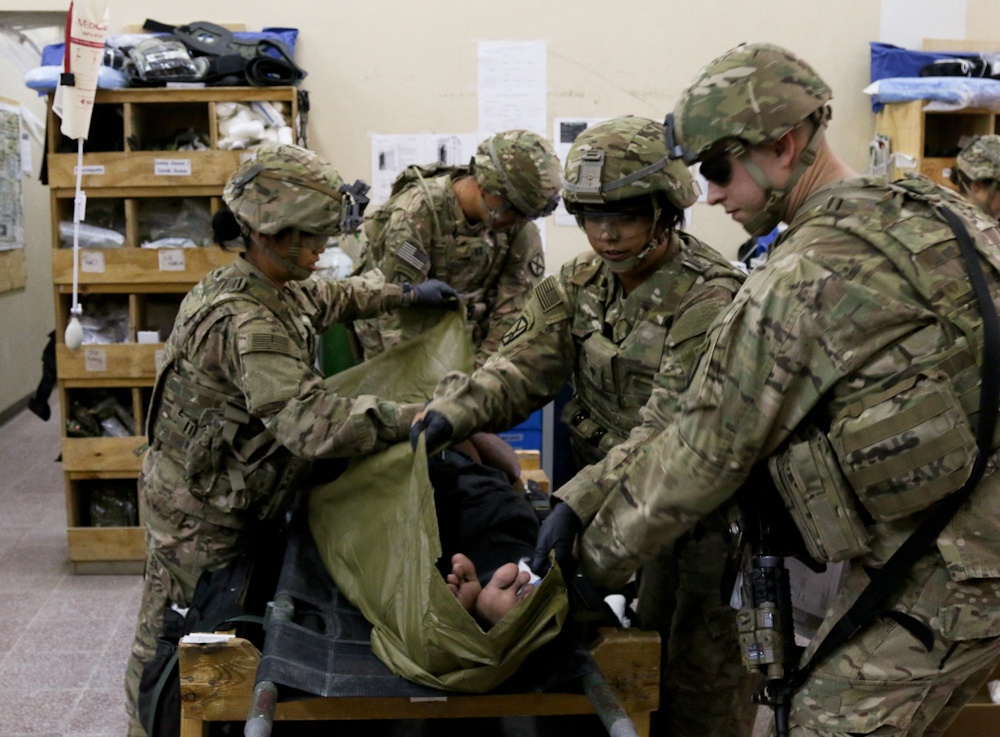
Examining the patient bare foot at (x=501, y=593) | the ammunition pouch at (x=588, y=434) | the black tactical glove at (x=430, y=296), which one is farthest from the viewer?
the black tactical glove at (x=430, y=296)

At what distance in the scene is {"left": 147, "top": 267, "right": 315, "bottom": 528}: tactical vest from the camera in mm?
2494

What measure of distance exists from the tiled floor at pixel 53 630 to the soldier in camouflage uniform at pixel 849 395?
2.37 metres

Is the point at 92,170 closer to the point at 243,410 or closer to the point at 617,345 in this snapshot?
the point at 243,410

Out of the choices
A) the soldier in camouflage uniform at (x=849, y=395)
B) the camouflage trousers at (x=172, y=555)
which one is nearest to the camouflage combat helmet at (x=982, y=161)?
the soldier in camouflage uniform at (x=849, y=395)

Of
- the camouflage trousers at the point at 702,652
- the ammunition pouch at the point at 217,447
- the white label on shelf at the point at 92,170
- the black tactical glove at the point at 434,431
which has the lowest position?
the camouflage trousers at the point at 702,652

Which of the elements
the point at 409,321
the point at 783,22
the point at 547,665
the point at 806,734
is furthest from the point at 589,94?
the point at 806,734

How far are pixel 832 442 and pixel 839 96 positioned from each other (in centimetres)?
413

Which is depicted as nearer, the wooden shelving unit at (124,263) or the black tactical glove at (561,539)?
the black tactical glove at (561,539)

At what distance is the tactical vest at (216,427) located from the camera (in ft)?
8.18

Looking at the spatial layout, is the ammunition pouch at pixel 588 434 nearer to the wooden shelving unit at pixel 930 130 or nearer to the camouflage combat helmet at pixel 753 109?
the camouflage combat helmet at pixel 753 109

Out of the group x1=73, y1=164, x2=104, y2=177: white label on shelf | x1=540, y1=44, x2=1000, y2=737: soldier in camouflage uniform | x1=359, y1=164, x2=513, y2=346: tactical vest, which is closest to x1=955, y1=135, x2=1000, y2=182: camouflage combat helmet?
x1=359, y1=164, x2=513, y2=346: tactical vest

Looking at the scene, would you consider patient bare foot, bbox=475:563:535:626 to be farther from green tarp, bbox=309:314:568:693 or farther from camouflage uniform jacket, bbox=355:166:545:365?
camouflage uniform jacket, bbox=355:166:545:365

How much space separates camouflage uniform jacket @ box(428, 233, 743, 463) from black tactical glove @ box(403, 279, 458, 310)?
1.99ft

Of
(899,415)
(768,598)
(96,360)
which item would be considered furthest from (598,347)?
(96,360)
